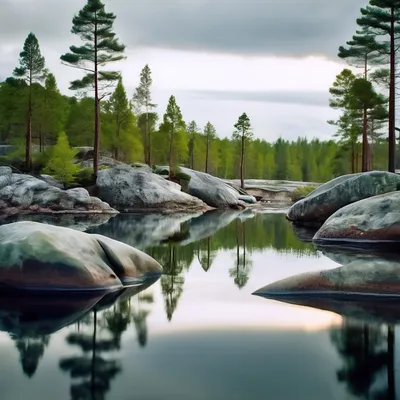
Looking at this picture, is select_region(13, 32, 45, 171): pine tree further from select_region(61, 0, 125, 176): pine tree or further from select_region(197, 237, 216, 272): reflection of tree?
select_region(197, 237, 216, 272): reflection of tree

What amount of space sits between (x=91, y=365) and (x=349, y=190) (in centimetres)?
1468

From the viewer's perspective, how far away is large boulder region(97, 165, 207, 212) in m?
30.0

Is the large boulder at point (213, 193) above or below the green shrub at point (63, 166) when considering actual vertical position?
below

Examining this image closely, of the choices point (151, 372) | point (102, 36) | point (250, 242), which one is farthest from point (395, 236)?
point (102, 36)

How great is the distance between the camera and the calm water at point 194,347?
14.6 feet

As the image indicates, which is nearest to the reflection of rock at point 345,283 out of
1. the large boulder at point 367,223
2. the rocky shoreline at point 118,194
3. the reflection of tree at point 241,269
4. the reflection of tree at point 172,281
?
the reflection of tree at point 241,269

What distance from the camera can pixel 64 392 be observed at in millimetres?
4328

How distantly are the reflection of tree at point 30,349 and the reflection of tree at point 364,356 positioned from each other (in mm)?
2513

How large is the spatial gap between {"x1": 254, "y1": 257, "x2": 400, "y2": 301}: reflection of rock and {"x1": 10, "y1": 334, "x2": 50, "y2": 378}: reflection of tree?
3204 mm

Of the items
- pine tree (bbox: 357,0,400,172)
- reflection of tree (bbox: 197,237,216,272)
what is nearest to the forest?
pine tree (bbox: 357,0,400,172)

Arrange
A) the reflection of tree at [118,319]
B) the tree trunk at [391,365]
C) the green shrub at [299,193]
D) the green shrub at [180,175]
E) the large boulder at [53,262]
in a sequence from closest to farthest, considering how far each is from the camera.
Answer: the tree trunk at [391,365], the reflection of tree at [118,319], the large boulder at [53,262], the green shrub at [180,175], the green shrub at [299,193]

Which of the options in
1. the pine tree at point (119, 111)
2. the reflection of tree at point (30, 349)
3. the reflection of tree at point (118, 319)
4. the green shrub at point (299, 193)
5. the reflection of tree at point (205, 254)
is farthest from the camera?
the pine tree at point (119, 111)

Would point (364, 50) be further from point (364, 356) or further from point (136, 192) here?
point (364, 356)

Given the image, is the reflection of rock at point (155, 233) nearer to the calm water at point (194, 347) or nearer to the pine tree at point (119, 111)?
the calm water at point (194, 347)
